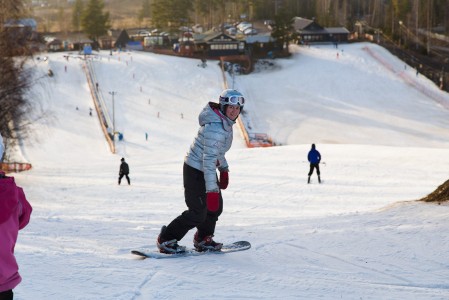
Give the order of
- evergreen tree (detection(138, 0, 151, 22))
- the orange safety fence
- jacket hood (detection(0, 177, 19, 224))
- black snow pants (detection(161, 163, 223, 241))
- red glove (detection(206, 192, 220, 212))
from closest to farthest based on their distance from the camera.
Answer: jacket hood (detection(0, 177, 19, 224))
red glove (detection(206, 192, 220, 212))
black snow pants (detection(161, 163, 223, 241))
the orange safety fence
evergreen tree (detection(138, 0, 151, 22))

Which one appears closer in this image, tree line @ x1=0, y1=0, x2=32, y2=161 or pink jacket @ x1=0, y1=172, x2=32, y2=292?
pink jacket @ x1=0, y1=172, x2=32, y2=292

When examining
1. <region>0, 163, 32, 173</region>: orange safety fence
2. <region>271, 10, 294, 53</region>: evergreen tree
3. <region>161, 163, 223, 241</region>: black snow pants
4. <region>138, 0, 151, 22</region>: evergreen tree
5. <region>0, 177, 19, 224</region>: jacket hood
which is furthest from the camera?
<region>138, 0, 151, 22</region>: evergreen tree

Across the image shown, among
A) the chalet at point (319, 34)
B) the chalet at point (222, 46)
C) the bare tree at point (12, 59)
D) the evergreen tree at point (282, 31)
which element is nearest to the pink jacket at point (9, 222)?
the bare tree at point (12, 59)

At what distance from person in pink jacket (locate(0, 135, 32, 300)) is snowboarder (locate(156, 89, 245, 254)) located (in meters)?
2.16

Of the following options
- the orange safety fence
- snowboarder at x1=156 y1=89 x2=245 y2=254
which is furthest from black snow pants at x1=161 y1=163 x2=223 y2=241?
the orange safety fence

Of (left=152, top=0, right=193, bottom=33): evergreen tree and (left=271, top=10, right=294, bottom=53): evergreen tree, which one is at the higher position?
(left=152, top=0, right=193, bottom=33): evergreen tree

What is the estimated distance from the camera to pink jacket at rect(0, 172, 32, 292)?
309 centimetres

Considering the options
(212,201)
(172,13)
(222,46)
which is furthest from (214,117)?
(172,13)

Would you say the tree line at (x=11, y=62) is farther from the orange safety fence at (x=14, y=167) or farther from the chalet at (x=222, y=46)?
the chalet at (x=222, y=46)

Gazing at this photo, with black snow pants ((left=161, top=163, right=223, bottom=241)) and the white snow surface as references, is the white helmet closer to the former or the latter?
black snow pants ((left=161, top=163, right=223, bottom=241))

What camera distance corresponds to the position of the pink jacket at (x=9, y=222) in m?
3.09

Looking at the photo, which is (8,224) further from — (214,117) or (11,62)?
(11,62)

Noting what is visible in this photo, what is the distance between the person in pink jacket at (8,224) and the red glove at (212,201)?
2.11 meters

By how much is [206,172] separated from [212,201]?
0.26 metres
